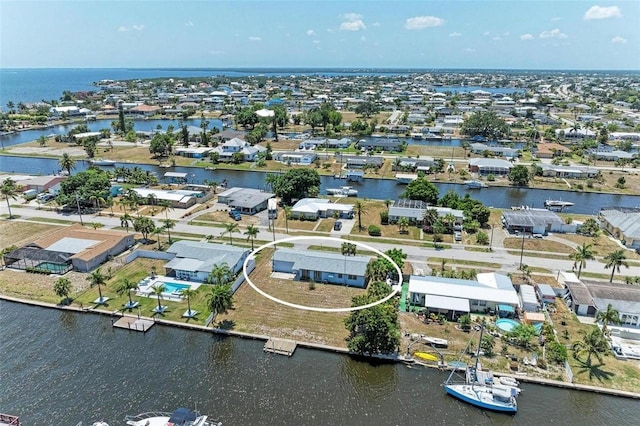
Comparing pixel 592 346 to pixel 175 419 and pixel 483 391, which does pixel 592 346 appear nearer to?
pixel 483 391

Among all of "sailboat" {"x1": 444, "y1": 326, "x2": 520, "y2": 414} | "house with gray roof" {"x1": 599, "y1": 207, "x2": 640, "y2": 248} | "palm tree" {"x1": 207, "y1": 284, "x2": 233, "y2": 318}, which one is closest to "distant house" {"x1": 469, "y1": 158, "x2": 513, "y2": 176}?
"house with gray roof" {"x1": 599, "y1": 207, "x2": 640, "y2": 248}

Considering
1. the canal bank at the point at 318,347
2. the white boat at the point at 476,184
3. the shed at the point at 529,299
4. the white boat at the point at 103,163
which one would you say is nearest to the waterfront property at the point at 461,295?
the shed at the point at 529,299

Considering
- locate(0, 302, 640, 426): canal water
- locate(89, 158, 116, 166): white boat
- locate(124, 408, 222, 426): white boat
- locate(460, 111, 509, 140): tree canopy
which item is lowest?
locate(0, 302, 640, 426): canal water

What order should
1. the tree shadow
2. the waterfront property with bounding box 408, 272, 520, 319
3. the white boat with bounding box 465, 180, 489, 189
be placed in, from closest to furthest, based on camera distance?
the tree shadow → the waterfront property with bounding box 408, 272, 520, 319 → the white boat with bounding box 465, 180, 489, 189

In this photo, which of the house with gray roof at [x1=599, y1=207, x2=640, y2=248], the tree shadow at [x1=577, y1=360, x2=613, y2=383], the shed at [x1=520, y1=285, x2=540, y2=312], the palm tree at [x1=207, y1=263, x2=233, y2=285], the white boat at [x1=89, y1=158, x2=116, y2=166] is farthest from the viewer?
the white boat at [x1=89, y1=158, x2=116, y2=166]

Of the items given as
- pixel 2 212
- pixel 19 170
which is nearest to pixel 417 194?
pixel 2 212

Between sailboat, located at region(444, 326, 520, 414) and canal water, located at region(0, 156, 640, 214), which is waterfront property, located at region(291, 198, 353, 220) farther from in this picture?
sailboat, located at region(444, 326, 520, 414)

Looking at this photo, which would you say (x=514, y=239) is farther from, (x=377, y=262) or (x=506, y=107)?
(x=506, y=107)
